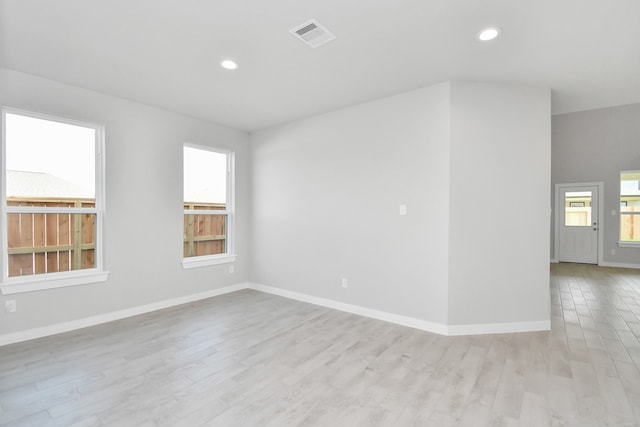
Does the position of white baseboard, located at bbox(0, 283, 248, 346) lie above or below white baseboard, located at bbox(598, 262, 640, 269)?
below

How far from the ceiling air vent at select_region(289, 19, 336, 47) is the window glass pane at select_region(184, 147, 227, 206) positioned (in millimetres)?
2764

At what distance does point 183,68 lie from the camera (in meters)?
2.95

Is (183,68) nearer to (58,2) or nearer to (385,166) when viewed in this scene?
(58,2)

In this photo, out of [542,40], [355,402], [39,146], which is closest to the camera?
[355,402]

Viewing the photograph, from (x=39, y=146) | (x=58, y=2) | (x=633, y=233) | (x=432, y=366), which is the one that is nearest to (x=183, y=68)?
(x=58, y=2)

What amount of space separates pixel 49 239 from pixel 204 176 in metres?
2.01

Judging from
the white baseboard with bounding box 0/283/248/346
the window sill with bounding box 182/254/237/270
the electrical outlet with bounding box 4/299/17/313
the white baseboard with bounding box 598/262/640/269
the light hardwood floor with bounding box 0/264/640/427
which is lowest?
the light hardwood floor with bounding box 0/264/640/427

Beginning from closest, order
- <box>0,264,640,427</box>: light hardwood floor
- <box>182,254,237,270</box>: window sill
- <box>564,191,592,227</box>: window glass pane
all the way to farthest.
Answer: <box>0,264,640,427</box>: light hardwood floor, <box>182,254,237,270</box>: window sill, <box>564,191,592,227</box>: window glass pane

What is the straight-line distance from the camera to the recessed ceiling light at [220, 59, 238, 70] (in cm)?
283

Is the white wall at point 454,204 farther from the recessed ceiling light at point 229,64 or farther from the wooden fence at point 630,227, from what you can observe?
the wooden fence at point 630,227

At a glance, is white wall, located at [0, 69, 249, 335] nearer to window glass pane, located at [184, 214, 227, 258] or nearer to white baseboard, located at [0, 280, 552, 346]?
white baseboard, located at [0, 280, 552, 346]

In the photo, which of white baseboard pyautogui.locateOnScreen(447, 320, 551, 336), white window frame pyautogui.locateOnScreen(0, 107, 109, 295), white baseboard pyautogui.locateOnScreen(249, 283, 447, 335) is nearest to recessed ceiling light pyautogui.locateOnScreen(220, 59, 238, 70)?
white window frame pyautogui.locateOnScreen(0, 107, 109, 295)

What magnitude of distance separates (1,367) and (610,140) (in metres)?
9.74

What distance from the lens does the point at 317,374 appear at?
2.39m
